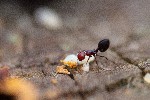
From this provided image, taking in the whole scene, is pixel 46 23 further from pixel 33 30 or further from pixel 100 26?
pixel 100 26

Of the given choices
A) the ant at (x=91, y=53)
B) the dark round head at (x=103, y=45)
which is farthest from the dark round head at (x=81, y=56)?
the dark round head at (x=103, y=45)

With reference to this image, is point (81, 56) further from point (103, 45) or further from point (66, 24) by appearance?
point (66, 24)

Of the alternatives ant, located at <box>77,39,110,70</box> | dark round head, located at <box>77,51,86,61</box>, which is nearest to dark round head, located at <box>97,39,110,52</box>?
ant, located at <box>77,39,110,70</box>

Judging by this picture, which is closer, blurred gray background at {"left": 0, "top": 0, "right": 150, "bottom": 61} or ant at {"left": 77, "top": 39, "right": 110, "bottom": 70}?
ant at {"left": 77, "top": 39, "right": 110, "bottom": 70}

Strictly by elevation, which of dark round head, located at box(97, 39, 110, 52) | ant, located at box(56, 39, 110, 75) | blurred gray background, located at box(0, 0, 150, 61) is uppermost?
blurred gray background, located at box(0, 0, 150, 61)

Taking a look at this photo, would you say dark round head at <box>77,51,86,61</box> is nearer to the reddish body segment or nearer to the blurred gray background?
the reddish body segment

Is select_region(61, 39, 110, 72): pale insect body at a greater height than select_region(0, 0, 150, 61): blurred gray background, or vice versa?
select_region(0, 0, 150, 61): blurred gray background

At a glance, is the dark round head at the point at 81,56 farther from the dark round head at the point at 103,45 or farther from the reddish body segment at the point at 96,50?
the dark round head at the point at 103,45
